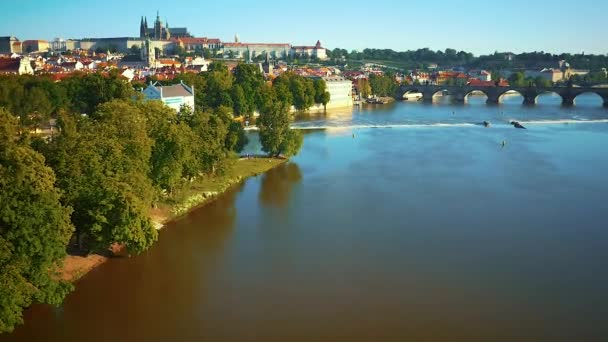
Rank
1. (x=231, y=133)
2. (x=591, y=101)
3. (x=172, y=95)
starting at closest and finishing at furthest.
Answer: (x=231, y=133) → (x=172, y=95) → (x=591, y=101)

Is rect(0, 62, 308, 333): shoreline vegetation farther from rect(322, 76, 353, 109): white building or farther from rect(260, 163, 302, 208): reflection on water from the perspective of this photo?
A: rect(322, 76, 353, 109): white building

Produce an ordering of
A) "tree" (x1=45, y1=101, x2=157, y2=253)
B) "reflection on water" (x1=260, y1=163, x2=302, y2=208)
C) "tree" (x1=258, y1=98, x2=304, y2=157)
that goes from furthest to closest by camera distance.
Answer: "tree" (x1=258, y1=98, x2=304, y2=157) < "reflection on water" (x1=260, y1=163, x2=302, y2=208) < "tree" (x1=45, y1=101, x2=157, y2=253)

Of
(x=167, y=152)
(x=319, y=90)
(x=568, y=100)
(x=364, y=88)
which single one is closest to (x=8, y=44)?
(x=364, y=88)

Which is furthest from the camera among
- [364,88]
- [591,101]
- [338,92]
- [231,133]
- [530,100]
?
[591,101]

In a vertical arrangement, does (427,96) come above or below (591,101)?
above

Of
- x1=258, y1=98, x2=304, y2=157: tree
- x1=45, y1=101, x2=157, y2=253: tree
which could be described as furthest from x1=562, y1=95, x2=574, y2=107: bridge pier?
x1=45, y1=101, x2=157, y2=253: tree

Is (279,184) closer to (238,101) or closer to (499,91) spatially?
(238,101)

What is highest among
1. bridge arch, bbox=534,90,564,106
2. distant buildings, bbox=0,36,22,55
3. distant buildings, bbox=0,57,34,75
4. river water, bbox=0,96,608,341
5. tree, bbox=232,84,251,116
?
distant buildings, bbox=0,36,22,55
